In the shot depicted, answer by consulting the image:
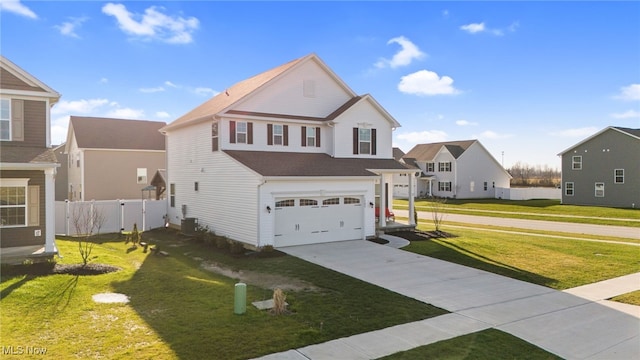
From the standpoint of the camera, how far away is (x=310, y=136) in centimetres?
2259

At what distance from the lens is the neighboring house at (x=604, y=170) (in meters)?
39.6

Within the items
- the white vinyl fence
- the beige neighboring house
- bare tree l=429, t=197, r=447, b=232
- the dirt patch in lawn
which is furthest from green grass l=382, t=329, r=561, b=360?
the beige neighboring house

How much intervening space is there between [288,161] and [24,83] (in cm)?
1088

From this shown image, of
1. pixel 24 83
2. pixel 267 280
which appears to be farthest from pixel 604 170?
pixel 24 83

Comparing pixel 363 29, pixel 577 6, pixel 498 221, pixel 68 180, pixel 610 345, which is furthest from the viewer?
pixel 68 180

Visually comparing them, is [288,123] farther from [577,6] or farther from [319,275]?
[577,6]

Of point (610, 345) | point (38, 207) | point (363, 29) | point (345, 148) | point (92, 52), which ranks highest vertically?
point (363, 29)

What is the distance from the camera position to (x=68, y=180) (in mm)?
38969

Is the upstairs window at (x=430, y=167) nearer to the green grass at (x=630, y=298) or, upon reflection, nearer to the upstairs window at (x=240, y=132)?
the upstairs window at (x=240, y=132)

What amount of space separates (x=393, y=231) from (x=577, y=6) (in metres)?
13.2

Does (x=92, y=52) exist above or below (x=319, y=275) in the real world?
above

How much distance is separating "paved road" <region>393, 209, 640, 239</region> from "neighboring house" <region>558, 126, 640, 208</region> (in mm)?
15802

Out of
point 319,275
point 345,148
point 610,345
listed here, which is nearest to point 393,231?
point 345,148

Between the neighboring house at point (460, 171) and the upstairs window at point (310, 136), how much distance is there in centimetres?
3264
